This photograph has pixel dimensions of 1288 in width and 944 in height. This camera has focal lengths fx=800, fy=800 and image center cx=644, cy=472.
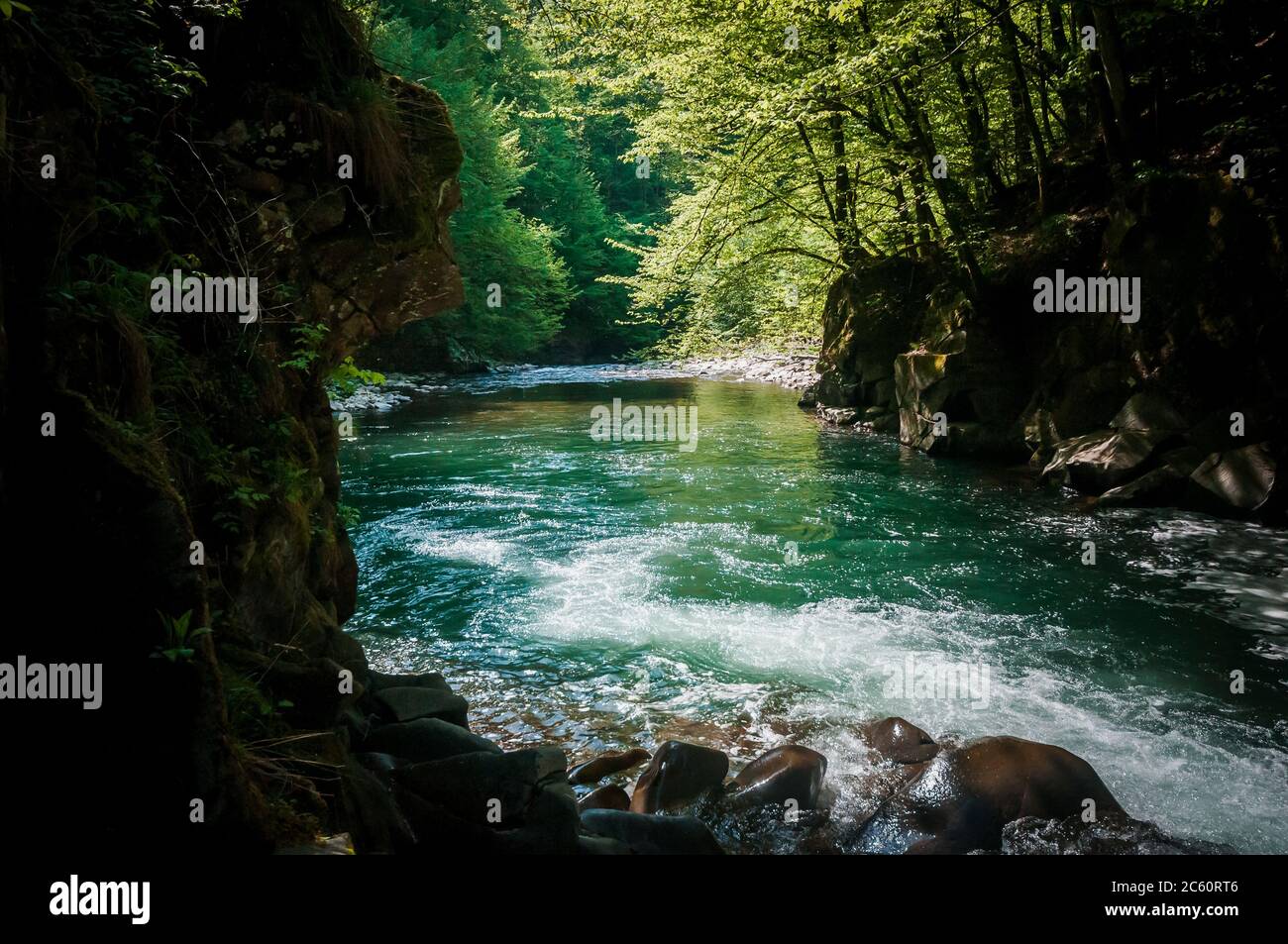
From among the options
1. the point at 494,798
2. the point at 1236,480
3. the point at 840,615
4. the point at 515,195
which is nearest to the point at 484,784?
the point at 494,798

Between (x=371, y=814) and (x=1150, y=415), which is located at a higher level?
(x=1150, y=415)

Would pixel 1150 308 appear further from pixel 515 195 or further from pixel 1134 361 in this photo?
pixel 515 195

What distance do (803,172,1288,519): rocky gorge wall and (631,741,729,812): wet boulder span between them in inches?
367

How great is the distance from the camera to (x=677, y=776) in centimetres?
534

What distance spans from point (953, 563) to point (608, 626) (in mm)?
4645

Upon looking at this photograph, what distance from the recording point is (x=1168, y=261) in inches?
478

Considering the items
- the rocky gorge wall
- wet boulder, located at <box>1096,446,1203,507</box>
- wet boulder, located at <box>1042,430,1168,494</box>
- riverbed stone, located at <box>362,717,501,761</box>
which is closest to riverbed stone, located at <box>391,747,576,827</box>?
riverbed stone, located at <box>362,717,501,761</box>

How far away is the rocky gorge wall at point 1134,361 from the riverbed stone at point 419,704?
1036 cm

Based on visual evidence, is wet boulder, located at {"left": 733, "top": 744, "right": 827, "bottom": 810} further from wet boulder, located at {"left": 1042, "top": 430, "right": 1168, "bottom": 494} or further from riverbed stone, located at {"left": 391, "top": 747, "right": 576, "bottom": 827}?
wet boulder, located at {"left": 1042, "top": 430, "right": 1168, "bottom": 494}

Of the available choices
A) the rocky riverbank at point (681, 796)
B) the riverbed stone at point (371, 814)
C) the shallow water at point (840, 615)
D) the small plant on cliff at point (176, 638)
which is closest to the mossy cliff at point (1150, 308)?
the shallow water at point (840, 615)

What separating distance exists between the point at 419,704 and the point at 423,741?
66cm

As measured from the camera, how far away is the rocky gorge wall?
11.0 metres

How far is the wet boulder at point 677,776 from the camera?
17.2 feet

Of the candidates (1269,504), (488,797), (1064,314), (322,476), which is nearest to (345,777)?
(488,797)
